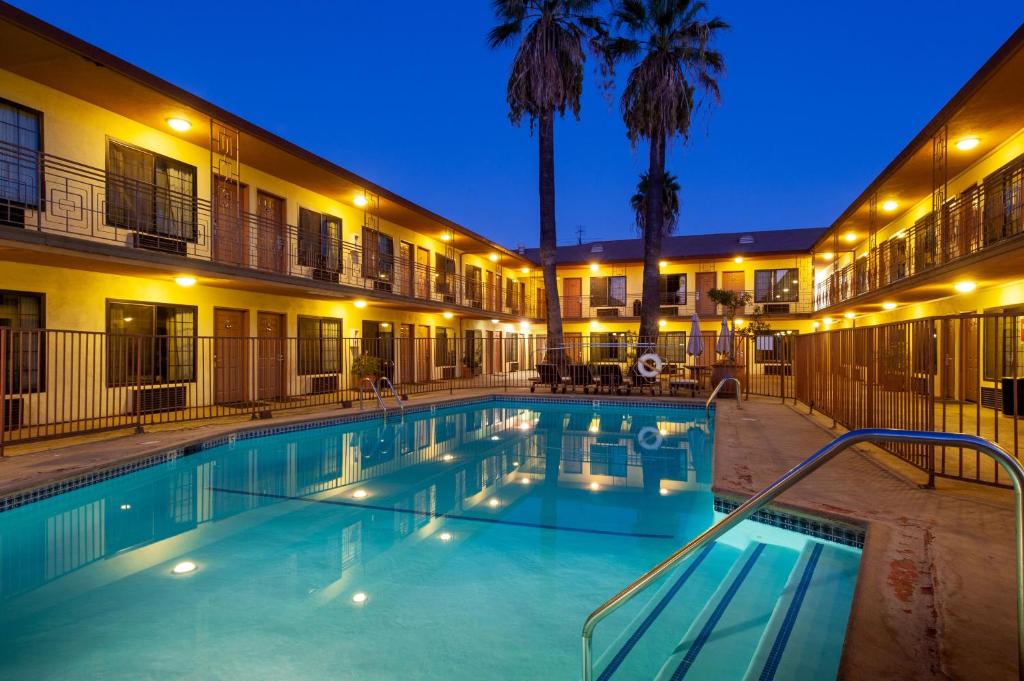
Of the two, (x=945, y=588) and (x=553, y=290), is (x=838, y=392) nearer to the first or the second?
(x=945, y=588)

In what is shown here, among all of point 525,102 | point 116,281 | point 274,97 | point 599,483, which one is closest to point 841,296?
point 525,102

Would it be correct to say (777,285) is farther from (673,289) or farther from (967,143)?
(967,143)

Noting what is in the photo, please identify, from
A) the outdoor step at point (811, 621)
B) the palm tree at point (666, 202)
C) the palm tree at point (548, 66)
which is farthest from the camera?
the palm tree at point (666, 202)

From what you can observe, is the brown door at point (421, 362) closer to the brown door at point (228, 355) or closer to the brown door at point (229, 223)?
the brown door at point (228, 355)

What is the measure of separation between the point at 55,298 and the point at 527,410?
10.0 metres

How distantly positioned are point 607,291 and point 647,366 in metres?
13.4

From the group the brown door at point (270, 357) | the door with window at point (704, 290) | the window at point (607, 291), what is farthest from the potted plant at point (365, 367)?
the door with window at point (704, 290)

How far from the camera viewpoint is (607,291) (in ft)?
94.7

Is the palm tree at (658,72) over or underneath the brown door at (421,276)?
over

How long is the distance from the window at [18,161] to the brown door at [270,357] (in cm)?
531

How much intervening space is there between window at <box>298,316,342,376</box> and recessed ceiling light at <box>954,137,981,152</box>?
47.5 feet

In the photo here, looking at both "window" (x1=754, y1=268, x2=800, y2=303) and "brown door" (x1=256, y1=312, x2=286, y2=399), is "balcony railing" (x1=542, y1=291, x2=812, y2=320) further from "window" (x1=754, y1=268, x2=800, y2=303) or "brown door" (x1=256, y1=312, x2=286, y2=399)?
"brown door" (x1=256, y1=312, x2=286, y2=399)

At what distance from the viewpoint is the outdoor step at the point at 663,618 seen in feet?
10.7

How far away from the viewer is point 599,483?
713cm
